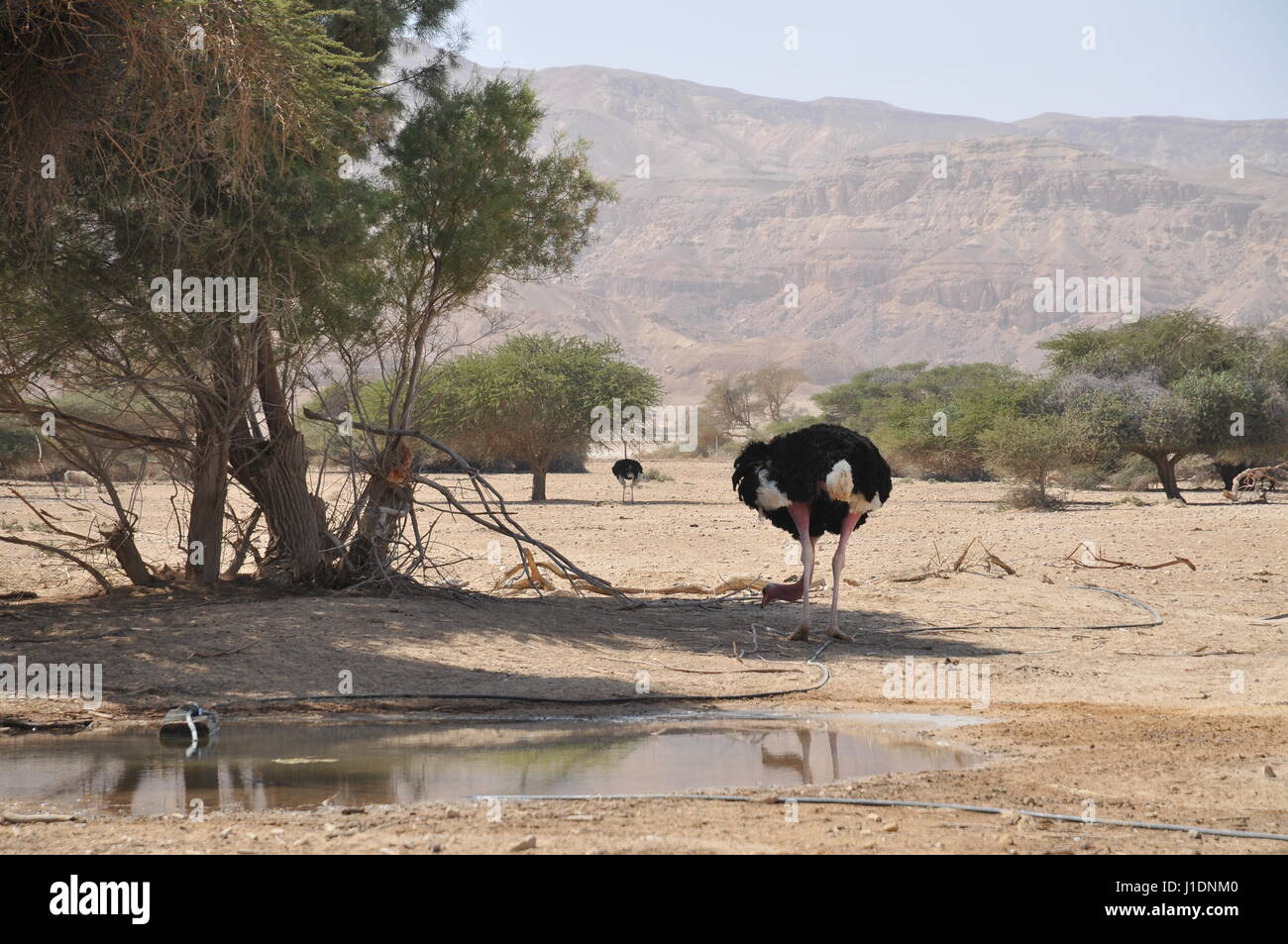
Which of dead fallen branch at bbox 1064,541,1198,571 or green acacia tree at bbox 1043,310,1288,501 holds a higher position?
green acacia tree at bbox 1043,310,1288,501

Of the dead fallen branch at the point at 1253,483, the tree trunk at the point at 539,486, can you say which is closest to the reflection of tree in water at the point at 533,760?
the dead fallen branch at the point at 1253,483

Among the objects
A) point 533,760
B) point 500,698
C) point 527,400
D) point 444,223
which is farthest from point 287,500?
point 527,400

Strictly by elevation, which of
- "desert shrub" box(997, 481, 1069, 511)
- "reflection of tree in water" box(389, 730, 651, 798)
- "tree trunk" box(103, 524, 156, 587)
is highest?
"tree trunk" box(103, 524, 156, 587)

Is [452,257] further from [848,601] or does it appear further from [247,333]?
[848,601]

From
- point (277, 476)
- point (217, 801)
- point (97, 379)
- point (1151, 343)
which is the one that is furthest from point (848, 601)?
point (1151, 343)

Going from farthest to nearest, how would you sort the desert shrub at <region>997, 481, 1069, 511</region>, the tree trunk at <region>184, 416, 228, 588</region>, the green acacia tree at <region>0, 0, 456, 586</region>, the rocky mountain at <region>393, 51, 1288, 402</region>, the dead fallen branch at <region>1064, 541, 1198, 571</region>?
the rocky mountain at <region>393, 51, 1288, 402</region> → the desert shrub at <region>997, 481, 1069, 511</region> → the dead fallen branch at <region>1064, 541, 1198, 571</region> → the tree trunk at <region>184, 416, 228, 588</region> → the green acacia tree at <region>0, 0, 456, 586</region>

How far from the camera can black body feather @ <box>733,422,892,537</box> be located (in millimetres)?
11898

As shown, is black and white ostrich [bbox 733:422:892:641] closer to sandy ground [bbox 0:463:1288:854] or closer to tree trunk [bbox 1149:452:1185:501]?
sandy ground [bbox 0:463:1288:854]

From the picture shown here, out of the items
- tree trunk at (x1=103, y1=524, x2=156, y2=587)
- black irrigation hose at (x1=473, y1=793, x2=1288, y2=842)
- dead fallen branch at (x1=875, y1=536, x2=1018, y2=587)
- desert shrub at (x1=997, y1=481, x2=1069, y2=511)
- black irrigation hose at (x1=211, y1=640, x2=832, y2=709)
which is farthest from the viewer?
desert shrub at (x1=997, y1=481, x2=1069, y2=511)

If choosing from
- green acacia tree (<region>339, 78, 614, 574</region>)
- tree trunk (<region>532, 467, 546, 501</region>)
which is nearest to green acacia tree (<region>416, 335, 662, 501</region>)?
tree trunk (<region>532, 467, 546, 501</region>)

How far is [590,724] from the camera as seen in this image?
28.0ft

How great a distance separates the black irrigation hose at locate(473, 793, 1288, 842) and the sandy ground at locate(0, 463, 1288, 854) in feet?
0.24

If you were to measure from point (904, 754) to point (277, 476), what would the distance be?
24.2 feet

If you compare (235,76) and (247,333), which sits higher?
(235,76)
